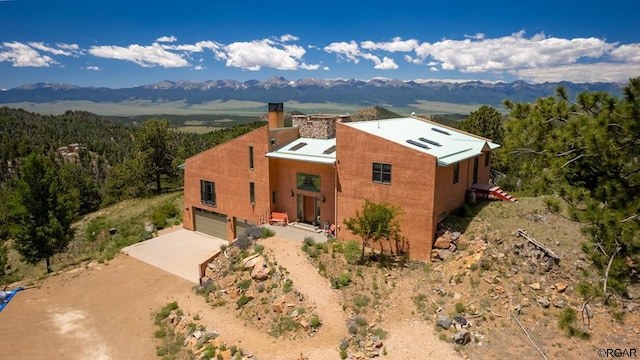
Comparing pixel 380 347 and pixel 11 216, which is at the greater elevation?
pixel 11 216

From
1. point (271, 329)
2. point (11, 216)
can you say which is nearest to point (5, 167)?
point (11, 216)

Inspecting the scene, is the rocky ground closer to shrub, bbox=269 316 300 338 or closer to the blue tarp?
shrub, bbox=269 316 300 338

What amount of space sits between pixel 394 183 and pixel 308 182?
614cm

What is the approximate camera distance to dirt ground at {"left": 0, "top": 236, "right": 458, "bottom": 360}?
1480cm

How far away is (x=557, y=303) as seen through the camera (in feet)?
47.0

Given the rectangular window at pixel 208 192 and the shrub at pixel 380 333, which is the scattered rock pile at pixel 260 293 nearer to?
the shrub at pixel 380 333

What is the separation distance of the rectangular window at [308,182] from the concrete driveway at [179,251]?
7255mm

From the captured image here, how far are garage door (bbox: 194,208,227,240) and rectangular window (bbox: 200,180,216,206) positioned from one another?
3.00ft

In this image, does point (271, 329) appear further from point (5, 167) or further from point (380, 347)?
point (5, 167)

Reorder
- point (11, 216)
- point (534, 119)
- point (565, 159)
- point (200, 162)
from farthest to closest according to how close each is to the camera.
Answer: point (200, 162) → point (11, 216) → point (534, 119) → point (565, 159)

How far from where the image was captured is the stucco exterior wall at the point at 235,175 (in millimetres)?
24219

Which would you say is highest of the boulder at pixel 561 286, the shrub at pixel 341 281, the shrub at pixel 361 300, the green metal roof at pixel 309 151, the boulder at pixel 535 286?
A: the green metal roof at pixel 309 151

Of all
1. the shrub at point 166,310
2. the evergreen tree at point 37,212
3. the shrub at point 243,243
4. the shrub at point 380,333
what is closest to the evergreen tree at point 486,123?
the shrub at point 243,243

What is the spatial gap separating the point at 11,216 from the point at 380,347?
82.7 feet
